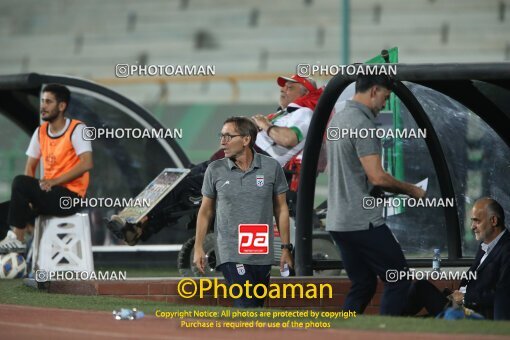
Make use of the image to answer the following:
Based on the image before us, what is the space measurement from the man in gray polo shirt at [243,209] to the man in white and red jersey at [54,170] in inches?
109

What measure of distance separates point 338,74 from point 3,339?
3.80 meters

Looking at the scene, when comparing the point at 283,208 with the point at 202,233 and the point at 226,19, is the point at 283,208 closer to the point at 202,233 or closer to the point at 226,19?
the point at 202,233

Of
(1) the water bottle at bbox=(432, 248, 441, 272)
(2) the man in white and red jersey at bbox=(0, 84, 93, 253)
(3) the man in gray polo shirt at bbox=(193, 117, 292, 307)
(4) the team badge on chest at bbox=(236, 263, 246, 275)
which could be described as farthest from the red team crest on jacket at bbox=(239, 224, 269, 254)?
(2) the man in white and red jersey at bbox=(0, 84, 93, 253)

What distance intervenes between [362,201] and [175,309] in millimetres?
1894

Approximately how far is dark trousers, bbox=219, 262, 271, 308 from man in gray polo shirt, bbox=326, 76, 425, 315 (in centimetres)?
84

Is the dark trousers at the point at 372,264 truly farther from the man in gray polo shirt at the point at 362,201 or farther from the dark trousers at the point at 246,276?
the dark trousers at the point at 246,276

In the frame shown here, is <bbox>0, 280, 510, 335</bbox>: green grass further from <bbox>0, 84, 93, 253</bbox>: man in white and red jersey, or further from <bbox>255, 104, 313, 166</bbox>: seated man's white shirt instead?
<bbox>255, 104, 313, 166</bbox>: seated man's white shirt

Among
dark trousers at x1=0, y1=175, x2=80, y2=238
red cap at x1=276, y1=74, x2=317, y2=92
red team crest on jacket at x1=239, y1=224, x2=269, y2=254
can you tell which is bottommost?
red team crest on jacket at x1=239, y1=224, x2=269, y2=254

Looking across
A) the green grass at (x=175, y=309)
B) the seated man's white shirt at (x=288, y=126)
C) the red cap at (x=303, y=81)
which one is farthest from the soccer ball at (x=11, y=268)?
the red cap at (x=303, y=81)

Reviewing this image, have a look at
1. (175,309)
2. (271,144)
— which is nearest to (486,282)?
(175,309)

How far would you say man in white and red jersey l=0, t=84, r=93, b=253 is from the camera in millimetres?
11414

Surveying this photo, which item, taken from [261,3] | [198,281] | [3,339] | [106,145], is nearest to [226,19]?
[261,3]

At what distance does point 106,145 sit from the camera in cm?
1509

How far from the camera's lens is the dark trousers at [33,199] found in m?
11.4
